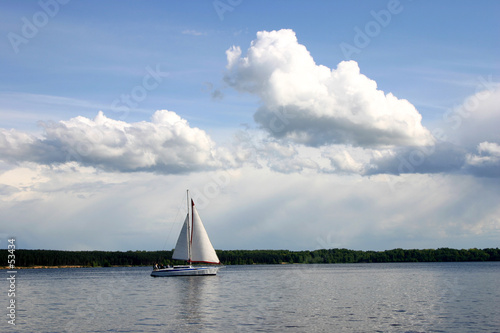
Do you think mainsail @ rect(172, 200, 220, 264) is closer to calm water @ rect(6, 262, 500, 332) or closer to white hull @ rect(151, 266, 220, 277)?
white hull @ rect(151, 266, 220, 277)

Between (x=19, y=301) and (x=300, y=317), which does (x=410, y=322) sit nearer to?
(x=300, y=317)

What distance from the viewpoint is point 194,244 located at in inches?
3844

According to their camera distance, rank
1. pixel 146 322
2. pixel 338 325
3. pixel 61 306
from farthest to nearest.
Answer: pixel 61 306 → pixel 146 322 → pixel 338 325

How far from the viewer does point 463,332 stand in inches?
1378

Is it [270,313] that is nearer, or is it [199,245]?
[270,313]

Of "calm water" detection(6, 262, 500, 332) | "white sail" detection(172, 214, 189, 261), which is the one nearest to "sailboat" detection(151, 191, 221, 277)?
"white sail" detection(172, 214, 189, 261)

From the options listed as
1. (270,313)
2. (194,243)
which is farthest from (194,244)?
(270,313)

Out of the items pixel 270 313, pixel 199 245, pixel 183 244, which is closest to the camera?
pixel 270 313

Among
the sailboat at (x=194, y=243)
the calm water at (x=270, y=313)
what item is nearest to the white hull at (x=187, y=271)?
the sailboat at (x=194, y=243)

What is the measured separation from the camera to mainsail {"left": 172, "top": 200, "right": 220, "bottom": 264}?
9700 centimetres

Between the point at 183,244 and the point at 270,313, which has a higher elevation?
the point at 183,244

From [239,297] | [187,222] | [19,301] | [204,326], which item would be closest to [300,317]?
[204,326]

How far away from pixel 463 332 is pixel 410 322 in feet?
15.8

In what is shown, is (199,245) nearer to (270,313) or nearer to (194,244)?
(194,244)
